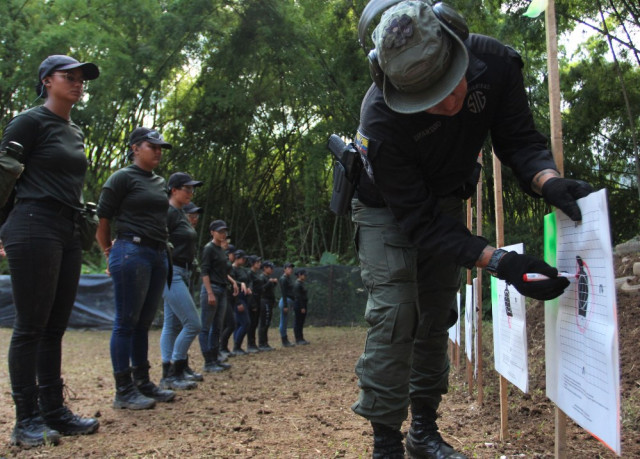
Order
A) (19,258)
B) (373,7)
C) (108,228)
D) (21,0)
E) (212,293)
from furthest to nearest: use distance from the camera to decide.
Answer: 1. (21,0)
2. (212,293)
3. (108,228)
4. (19,258)
5. (373,7)

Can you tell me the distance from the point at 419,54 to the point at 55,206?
229 centimetres

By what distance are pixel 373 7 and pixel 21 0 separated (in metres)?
12.9

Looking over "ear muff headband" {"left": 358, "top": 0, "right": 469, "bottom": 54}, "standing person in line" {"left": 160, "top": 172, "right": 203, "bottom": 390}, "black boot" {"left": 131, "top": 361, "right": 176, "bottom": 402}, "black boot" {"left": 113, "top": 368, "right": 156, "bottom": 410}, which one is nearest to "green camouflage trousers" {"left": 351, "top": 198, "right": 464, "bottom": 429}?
"ear muff headband" {"left": 358, "top": 0, "right": 469, "bottom": 54}

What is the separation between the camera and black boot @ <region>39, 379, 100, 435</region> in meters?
3.38

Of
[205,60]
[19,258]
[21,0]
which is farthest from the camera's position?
[205,60]

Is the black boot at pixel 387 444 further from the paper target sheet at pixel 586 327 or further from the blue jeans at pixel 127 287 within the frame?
the blue jeans at pixel 127 287

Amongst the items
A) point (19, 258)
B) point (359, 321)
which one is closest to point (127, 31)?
point (359, 321)

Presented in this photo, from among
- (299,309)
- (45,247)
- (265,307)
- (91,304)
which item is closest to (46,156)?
(45,247)

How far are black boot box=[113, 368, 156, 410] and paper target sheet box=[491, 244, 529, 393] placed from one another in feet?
8.10

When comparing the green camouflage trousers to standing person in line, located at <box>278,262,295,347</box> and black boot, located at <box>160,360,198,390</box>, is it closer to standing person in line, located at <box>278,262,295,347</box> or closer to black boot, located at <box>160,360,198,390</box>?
black boot, located at <box>160,360,198,390</box>

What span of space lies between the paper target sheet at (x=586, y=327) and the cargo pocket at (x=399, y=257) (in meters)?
0.54

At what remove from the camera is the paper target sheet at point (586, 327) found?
1.72 meters

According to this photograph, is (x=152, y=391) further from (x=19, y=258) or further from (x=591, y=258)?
(x=591, y=258)

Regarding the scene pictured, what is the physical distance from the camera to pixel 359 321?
49.3 feet
